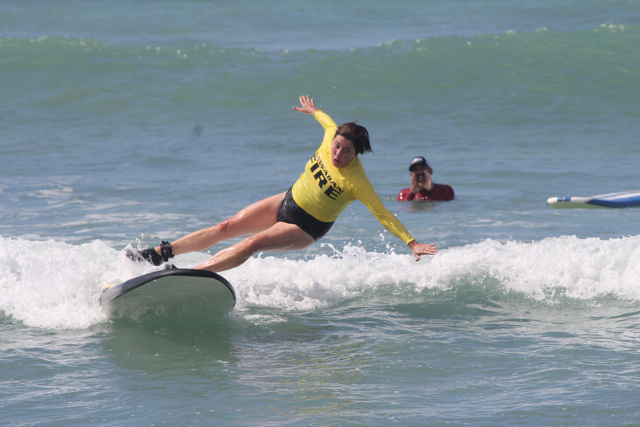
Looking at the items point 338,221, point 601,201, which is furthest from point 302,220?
point 601,201

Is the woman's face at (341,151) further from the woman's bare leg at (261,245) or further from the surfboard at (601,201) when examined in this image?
the surfboard at (601,201)

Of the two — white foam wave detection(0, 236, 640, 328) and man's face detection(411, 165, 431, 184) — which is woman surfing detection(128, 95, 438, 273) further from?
man's face detection(411, 165, 431, 184)

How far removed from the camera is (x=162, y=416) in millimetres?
4055

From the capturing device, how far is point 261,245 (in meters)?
6.19

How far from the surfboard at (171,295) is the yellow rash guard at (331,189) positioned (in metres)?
1.18

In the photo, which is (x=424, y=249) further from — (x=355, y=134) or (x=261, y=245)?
(x=261, y=245)

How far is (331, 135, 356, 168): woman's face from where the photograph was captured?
609 cm

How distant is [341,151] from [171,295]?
1.94 metres

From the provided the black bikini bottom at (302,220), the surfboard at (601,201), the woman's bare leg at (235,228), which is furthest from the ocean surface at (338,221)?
the black bikini bottom at (302,220)

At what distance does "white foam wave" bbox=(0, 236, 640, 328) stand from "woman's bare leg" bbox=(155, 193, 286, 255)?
45cm

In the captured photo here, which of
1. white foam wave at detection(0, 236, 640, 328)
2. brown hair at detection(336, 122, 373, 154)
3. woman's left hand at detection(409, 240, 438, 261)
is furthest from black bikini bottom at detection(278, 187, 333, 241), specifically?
woman's left hand at detection(409, 240, 438, 261)

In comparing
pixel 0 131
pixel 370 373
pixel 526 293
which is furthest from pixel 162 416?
pixel 0 131

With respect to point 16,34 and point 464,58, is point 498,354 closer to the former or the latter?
point 464,58

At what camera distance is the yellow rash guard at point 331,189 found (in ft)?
20.0
